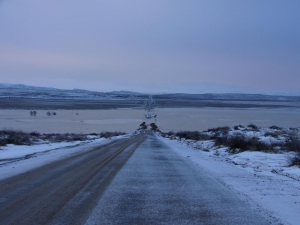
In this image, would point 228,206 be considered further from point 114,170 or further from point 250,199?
point 114,170

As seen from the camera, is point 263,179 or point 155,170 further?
point 155,170

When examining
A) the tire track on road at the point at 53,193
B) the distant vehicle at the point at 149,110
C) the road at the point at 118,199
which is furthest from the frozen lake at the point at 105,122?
the road at the point at 118,199

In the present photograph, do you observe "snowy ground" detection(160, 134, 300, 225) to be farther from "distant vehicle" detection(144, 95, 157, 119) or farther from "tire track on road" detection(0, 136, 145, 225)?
"distant vehicle" detection(144, 95, 157, 119)

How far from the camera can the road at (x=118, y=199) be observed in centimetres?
592

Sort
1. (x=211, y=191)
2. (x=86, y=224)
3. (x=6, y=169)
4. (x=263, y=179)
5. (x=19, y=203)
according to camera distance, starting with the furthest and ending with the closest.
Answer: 1. (x=6, y=169)
2. (x=263, y=179)
3. (x=211, y=191)
4. (x=19, y=203)
5. (x=86, y=224)

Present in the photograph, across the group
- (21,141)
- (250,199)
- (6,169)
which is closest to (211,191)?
(250,199)

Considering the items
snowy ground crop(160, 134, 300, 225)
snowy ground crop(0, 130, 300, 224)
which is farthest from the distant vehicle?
snowy ground crop(160, 134, 300, 225)

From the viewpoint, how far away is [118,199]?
717 cm

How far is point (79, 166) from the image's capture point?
11.8 metres

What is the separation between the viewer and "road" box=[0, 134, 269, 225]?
5918 millimetres

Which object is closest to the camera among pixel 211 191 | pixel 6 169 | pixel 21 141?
pixel 211 191

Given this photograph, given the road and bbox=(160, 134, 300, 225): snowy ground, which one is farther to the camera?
bbox=(160, 134, 300, 225): snowy ground

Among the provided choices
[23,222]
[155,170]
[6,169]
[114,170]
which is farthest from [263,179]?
[6,169]

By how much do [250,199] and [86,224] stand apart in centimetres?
361
